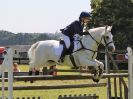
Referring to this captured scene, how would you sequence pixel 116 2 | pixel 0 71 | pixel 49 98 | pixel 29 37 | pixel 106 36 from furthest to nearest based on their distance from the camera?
pixel 29 37 < pixel 116 2 < pixel 49 98 < pixel 106 36 < pixel 0 71

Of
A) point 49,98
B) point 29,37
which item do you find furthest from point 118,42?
point 29,37

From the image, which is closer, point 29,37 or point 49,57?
point 49,57

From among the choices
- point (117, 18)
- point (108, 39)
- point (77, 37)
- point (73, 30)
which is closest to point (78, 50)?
point (77, 37)

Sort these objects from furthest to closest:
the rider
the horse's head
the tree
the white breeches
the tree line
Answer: the tree < the tree line < the white breeches < the rider < the horse's head

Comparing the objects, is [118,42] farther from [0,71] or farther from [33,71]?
[0,71]

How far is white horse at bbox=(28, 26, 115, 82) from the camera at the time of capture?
36.2ft

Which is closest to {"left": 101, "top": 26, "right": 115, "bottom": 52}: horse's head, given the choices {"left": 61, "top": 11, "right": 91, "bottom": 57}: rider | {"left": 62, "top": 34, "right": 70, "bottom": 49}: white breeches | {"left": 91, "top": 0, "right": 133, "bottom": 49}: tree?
{"left": 61, "top": 11, "right": 91, "bottom": 57}: rider

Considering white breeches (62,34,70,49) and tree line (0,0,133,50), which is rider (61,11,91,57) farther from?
tree line (0,0,133,50)

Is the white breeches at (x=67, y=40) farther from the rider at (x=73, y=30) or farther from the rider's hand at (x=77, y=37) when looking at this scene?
the rider's hand at (x=77, y=37)

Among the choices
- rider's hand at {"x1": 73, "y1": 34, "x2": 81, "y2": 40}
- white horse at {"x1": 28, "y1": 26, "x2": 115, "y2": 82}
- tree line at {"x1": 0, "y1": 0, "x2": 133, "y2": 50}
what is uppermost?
tree line at {"x1": 0, "y1": 0, "x2": 133, "y2": 50}

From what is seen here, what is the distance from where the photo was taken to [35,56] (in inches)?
442

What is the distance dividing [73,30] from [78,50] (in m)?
0.44

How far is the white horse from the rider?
0.42 ft

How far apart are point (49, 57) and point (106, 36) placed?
128 cm
